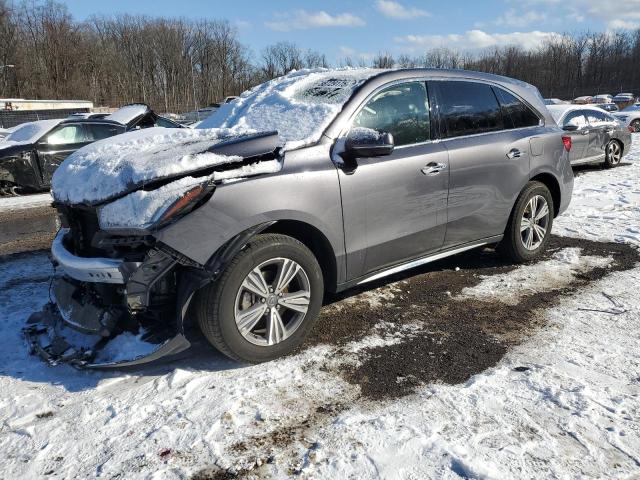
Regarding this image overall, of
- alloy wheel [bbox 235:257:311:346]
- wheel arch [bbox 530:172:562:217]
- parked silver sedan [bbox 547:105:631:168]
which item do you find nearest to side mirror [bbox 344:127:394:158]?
alloy wheel [bbox 235:257:311:346]

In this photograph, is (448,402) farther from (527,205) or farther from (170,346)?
(527,205)

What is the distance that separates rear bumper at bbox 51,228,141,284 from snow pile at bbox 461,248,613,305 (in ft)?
8.99

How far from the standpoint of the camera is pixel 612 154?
11.4 meters

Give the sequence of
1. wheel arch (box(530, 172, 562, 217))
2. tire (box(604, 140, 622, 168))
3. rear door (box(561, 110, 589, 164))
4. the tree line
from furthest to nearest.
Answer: the tree line
tire (box(604, 140, 622, 168))
rear door (box(561, 110, 589, 164))
wheel arch (box(530, 172, 562, 217))

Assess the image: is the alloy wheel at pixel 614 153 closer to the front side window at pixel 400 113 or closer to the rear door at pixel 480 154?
the rear door at pixel 480 154

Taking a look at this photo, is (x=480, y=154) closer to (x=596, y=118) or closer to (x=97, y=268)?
(x=97, y=268)

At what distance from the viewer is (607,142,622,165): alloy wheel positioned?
11289 mm

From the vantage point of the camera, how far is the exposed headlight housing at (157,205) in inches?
109

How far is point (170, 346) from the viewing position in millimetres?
2840

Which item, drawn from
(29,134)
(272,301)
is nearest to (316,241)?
(272,301)

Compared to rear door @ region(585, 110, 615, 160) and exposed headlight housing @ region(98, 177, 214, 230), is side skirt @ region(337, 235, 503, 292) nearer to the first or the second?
exposed headlight housing @ region(98, 177, 214, 230)

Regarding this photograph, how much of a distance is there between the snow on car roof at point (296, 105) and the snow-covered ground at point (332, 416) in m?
1.53

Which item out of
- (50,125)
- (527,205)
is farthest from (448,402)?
(50,125)

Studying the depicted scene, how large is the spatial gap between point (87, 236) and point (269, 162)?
1.29 metres
